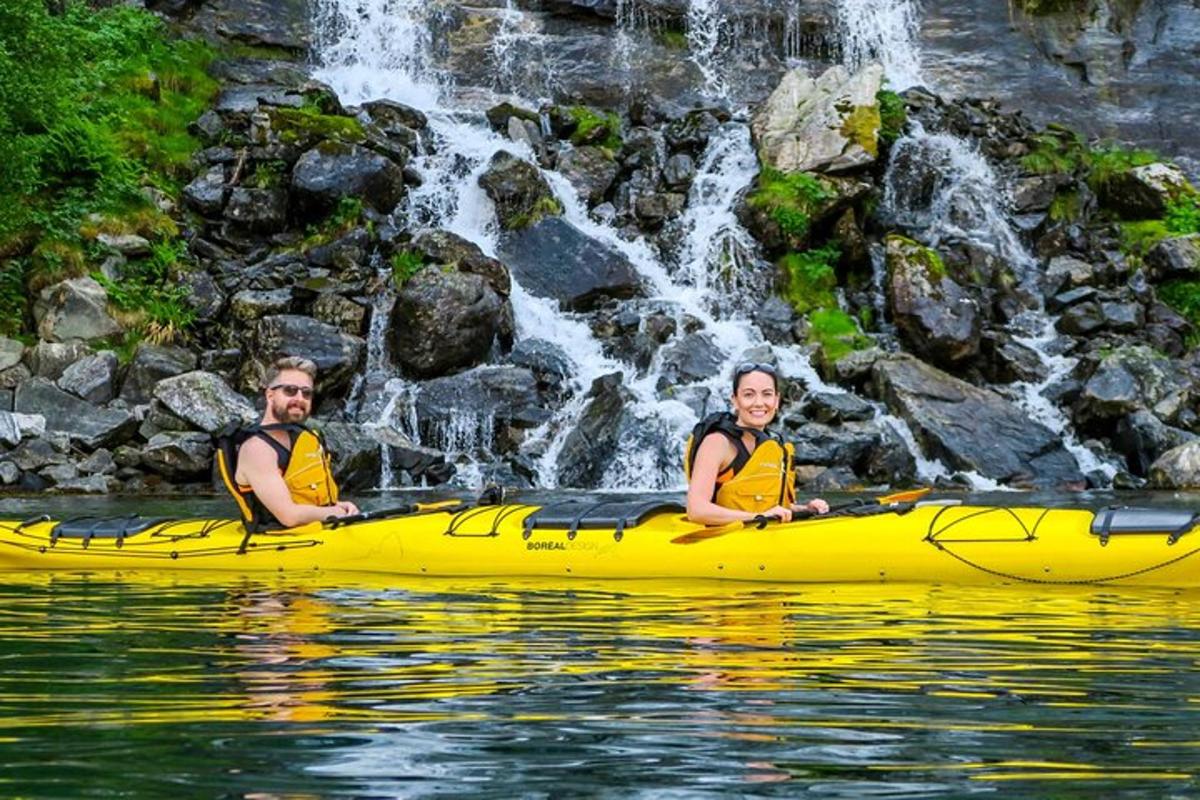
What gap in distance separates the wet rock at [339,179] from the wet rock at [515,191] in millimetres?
1453

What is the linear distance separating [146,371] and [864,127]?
11615mm

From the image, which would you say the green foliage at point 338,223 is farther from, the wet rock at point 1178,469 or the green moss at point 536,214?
the wet rock at point 1178,469

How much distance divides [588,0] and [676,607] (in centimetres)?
2366

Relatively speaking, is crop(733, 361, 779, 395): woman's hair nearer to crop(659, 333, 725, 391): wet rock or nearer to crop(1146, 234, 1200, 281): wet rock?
crop(659, 333, 725, 391): wet rock

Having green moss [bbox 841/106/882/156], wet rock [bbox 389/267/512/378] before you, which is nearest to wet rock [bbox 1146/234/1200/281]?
green moss [bbox 841/106/882/156]

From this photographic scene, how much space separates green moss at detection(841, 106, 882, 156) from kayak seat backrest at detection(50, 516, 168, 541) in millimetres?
16287

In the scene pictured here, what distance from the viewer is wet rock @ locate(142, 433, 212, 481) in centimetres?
1641

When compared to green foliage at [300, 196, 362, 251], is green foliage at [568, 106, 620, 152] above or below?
above

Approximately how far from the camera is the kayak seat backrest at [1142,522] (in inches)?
288

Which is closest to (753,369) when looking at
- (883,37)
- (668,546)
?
(668,546)

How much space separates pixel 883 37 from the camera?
2938 cm

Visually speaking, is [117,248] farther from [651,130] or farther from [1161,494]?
[1161,494]

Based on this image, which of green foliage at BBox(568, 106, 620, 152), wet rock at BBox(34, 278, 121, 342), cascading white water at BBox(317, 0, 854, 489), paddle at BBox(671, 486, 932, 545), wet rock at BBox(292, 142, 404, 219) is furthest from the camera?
green foliage at BBox(568, 106, 620, 152)

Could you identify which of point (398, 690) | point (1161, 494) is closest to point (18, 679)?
point (398, 690)
